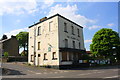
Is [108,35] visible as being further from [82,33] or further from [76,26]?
[76,26]

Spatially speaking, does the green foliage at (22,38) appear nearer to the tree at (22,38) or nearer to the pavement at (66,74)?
the tree at (22,38)

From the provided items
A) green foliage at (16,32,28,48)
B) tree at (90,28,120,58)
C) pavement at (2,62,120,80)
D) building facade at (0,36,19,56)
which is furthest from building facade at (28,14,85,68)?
green foliage at (16,32,28,48)

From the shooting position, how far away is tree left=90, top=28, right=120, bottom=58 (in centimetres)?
3731

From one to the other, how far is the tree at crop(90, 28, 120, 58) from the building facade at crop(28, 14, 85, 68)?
10377 mm

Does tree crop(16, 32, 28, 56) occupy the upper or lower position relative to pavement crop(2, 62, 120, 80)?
upper

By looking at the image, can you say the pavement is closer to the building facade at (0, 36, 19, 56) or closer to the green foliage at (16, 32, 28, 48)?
the building facade at (0, 36, 19, 56)

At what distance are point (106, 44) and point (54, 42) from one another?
19.3m

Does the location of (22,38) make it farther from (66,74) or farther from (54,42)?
(66,74)

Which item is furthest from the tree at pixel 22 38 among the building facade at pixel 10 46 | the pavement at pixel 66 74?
the pavement at pixel 66 74

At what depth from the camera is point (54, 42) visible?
24.7 meters

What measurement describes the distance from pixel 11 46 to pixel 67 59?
106ft

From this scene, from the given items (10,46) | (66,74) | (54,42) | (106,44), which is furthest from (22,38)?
(66,74)

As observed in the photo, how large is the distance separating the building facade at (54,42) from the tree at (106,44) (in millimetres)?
10377

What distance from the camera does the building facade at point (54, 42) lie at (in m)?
24.2
